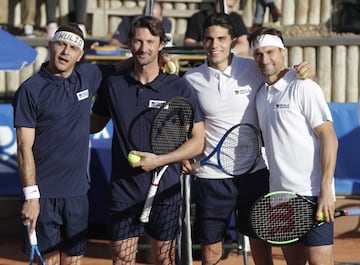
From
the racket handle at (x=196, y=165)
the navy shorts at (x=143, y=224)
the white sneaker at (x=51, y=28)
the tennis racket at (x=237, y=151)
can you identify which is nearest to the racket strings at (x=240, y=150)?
the tennis racket at (x=237, y=151)

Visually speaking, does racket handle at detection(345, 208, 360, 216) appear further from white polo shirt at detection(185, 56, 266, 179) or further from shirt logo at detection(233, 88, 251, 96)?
shirt logo at detection(233, 88, 251, 96)

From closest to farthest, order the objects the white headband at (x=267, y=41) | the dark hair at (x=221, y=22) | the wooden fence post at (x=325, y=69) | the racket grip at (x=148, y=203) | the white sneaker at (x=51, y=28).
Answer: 1. the racket grip at (x=148, y=203)
2. the white headband at (x=267, y=41)
3. the dark hair at (x=221, y=22)
4. the wooden fence post at (x=325, y=69)
5. the white sneaker at (x=51, y=28)

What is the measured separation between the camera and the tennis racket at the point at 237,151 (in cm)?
704

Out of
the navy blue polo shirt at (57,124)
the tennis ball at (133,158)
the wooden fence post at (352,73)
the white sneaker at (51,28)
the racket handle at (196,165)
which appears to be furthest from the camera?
the white sneaker at (51,28)

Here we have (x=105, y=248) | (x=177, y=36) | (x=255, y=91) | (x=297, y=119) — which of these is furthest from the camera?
(x=177, y=36)

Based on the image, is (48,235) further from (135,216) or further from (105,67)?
(105,67)

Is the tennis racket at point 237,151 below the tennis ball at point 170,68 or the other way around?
below

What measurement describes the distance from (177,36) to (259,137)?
7704 millimetres

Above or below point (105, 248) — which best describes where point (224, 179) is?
above

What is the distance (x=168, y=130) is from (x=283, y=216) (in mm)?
980

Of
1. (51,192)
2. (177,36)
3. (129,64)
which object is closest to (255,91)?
(129,64)

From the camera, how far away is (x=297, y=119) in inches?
262

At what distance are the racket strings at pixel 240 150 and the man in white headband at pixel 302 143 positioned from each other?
0.21 meters

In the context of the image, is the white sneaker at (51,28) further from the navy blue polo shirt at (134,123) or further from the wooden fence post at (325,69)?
the navy blue polo shirt at (134,123)
